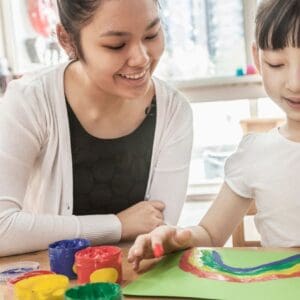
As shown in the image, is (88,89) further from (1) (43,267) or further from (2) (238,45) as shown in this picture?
(2) (238,45)

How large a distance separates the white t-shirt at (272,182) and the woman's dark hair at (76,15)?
421 mm

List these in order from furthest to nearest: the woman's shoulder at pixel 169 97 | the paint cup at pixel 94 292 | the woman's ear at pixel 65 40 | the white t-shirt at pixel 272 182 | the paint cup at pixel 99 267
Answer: the woman's shoulder at pixel 169 97, the woman's ear at pixel 65 40, the white t-shirt at pixel 272 182, the paint cup at pixel 99 267, the paint cup at pixel 94 292

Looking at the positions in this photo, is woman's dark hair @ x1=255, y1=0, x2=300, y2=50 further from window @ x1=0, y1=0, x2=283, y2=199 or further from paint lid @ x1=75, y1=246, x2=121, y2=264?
window @ x1=0, y1=0, x2=283, y2=199

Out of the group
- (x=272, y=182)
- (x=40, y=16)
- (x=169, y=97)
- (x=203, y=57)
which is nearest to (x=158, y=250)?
(x=272, y=182)

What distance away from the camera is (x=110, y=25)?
1.16 metres

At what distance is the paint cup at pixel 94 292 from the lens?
0.72 metres

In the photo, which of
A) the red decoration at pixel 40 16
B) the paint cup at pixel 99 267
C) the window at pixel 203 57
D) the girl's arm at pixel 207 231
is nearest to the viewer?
the paint cup at pixel 99 267

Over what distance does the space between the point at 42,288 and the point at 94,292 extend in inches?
3.5

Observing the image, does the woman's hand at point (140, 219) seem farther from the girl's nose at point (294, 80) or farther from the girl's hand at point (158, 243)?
the girl's nose at point (294, 80)

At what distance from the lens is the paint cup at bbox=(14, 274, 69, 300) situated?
77 centimetres

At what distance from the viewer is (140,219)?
1.19 m

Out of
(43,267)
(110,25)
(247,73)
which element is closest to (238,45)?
(247,73)

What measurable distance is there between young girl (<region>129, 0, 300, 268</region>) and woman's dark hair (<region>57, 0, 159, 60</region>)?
0.32 meters

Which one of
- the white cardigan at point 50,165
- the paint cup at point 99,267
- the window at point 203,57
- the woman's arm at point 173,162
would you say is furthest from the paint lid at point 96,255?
the window at point 203,57
